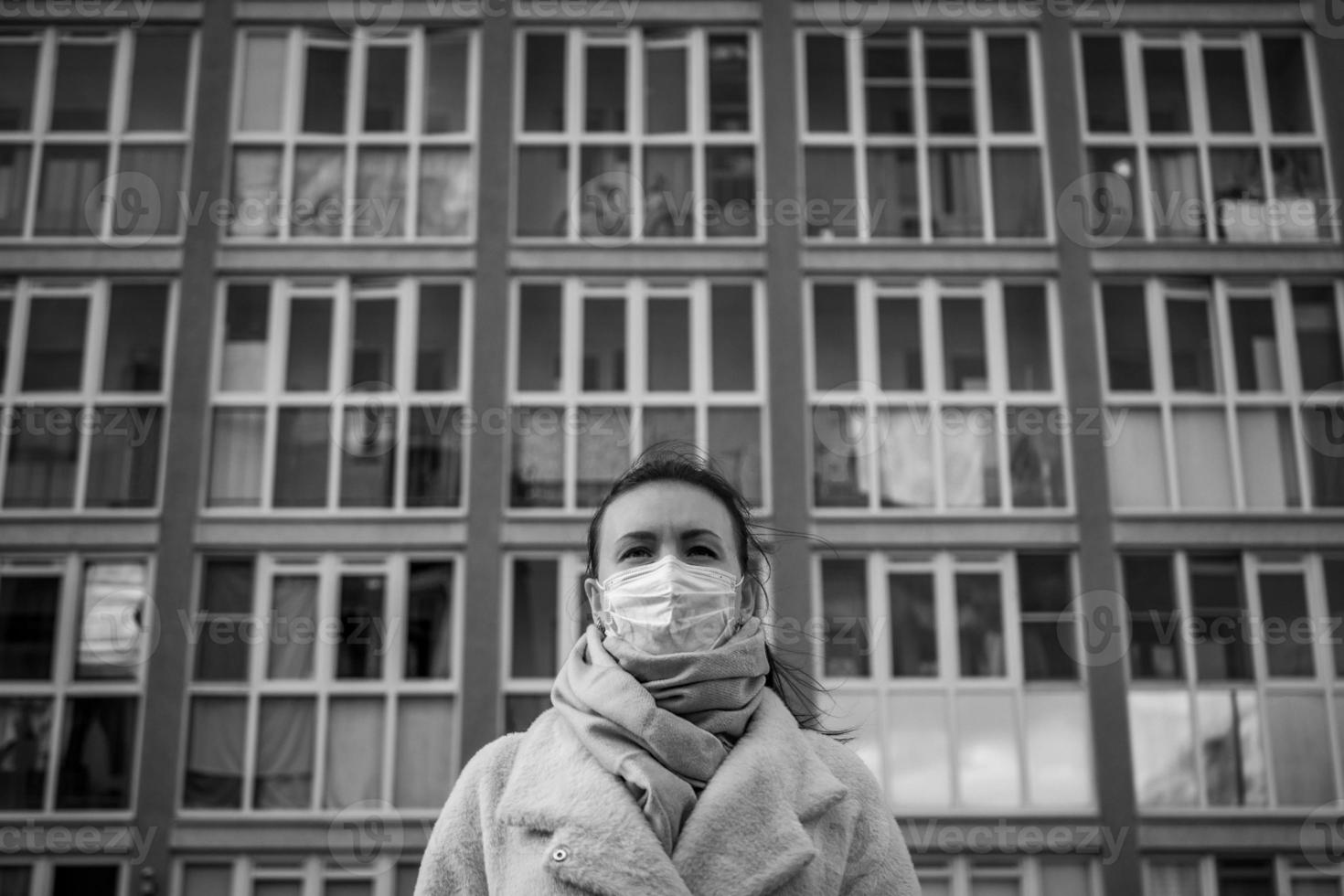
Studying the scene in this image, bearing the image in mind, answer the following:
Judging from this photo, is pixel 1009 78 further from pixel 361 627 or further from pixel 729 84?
pixel 361 627

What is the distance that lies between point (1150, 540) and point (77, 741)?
41.0 feet

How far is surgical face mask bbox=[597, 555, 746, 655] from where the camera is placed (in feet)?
10.1

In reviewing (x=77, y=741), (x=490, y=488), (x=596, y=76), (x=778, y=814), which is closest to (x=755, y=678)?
(x=778, y=814)

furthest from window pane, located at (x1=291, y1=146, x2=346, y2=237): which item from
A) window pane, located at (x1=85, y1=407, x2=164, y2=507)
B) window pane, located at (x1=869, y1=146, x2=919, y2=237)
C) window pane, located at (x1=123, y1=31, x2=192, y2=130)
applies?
window pane, located at (x1=869, y1=146, x2=919, y2=237)

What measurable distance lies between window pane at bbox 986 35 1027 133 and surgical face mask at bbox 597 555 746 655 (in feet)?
54.8

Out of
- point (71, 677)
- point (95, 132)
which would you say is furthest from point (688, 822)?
point (95, 132)

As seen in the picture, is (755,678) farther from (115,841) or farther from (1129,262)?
(1129,262)

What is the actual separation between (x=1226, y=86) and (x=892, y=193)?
4.61 meters

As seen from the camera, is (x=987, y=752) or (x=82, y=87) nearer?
(x=987, y=752)

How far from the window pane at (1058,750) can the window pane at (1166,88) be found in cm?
742

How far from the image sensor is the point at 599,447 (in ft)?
57.3

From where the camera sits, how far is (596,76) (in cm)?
1881

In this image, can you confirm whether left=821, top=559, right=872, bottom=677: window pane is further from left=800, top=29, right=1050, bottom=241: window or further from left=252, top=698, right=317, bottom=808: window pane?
left=252, top=698, right=317, bottom=808: window pane

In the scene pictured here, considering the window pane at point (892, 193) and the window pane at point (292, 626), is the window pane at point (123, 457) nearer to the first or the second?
the window pane at point (292, 626)
